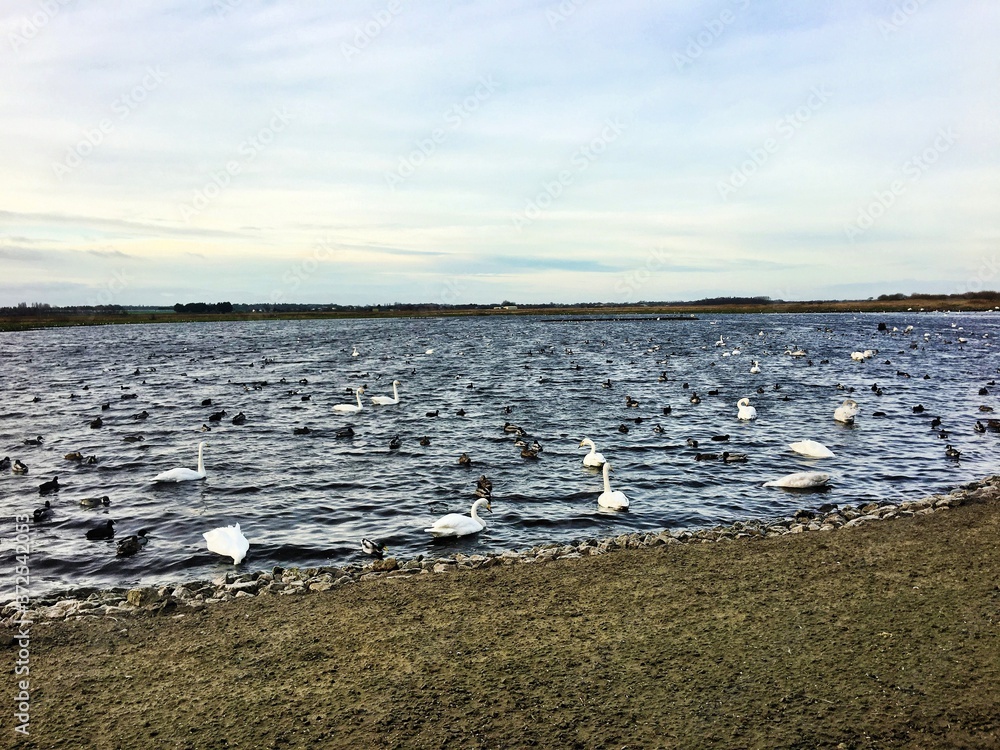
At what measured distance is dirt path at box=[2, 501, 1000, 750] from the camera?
665 cm

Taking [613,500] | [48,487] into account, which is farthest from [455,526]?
[48,487]

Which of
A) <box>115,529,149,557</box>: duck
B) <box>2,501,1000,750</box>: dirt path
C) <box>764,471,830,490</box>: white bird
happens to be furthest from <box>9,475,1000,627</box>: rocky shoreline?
<box>764,471,830,490</box>: white bird

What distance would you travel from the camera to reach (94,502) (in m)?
17.4

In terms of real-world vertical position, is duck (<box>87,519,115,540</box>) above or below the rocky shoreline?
below

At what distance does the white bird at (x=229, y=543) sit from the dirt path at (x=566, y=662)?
299 centimetres

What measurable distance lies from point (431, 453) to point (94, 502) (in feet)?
33.1

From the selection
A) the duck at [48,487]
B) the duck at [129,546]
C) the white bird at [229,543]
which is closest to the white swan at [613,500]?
the white bird at [229,543]

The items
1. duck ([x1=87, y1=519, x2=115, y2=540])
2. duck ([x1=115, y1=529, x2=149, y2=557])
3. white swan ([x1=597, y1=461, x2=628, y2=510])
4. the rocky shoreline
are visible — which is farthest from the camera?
white swan ([x1=597, y1=461, x2=628, y2=510])

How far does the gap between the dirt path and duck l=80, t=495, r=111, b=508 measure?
852 cm

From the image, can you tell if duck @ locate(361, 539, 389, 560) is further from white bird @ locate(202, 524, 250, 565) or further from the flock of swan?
white bird @ locate(202, 524, 250, 565)

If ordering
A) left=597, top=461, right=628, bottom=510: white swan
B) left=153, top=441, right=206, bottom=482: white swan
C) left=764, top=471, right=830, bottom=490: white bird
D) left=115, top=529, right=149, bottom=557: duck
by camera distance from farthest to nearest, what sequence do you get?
left=153, top=441, right=206, bottom=482: white swan → left=764, top=471, right=830, bottom=490: white bird → left=597, top=461, right=628, bottom=510: white swan → left=115, top=529, right=149, bottom=557: duck

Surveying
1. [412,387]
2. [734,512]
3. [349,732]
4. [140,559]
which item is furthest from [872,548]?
[412,387]

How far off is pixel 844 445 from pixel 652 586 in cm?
1630

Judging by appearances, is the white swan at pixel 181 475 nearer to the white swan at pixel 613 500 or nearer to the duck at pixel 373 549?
the duck at pixel 373 549
